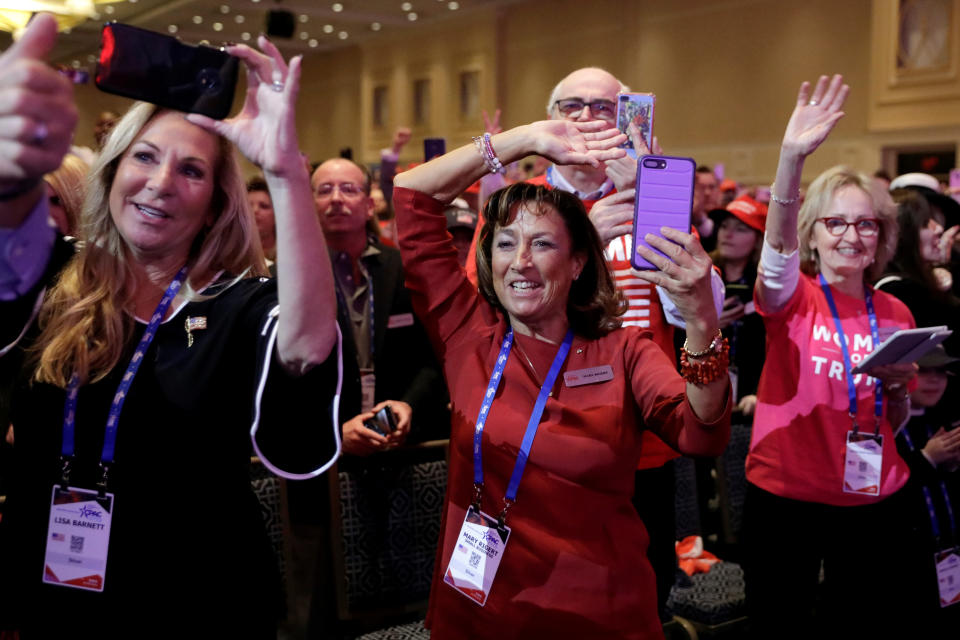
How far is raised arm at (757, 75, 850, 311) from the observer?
7.48 feet

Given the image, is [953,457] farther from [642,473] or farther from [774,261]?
[642,473]

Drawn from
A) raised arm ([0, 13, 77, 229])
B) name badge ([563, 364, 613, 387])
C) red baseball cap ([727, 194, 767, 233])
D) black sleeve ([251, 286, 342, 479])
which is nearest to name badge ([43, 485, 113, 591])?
black sleeve ([251, 286, 342, 479])

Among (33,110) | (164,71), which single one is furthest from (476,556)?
(33,110)

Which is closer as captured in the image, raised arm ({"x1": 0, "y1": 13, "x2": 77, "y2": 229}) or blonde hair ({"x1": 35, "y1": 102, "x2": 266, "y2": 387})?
raised arm ({"x1": 0, "y1": 13, "x2": 77, "y2": 229})

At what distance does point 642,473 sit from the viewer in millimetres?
2283

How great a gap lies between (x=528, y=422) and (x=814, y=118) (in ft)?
3.82

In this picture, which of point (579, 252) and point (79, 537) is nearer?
point (79, 537)

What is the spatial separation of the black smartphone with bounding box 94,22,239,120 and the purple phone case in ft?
2.92

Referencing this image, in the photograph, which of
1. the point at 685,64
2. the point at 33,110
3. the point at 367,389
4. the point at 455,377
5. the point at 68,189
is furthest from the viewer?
the point at 685,64

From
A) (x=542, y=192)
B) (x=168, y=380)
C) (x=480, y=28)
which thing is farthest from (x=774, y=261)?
(x=480, y=28)

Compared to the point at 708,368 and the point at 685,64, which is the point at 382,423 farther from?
the point at 685,64

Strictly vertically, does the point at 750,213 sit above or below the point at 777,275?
above

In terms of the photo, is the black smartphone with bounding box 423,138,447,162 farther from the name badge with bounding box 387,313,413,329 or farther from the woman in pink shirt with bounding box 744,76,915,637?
the woman in pink shirt with bounding box 744,76,915,637

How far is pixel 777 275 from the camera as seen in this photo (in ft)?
8.30
